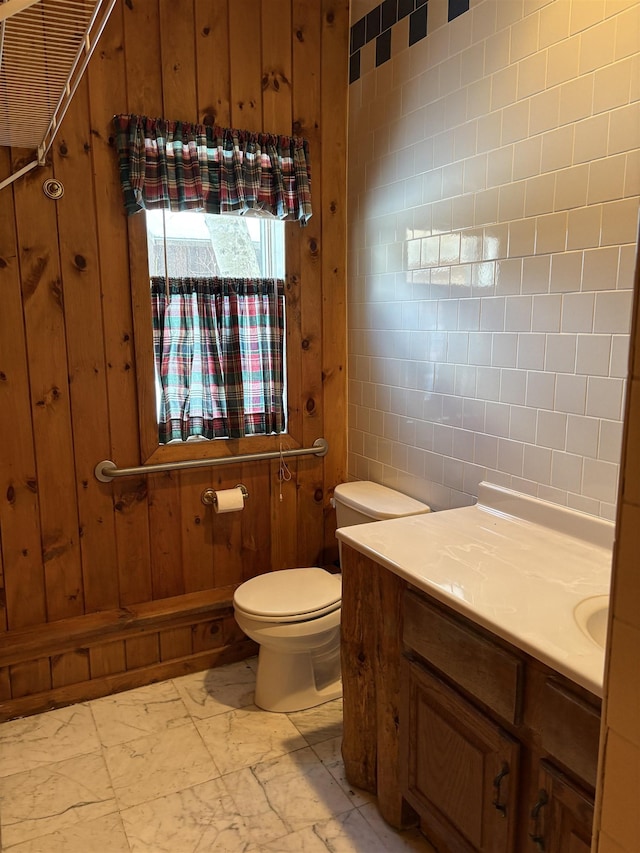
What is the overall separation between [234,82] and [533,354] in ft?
5.36

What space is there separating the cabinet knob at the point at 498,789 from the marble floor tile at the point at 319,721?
96cm

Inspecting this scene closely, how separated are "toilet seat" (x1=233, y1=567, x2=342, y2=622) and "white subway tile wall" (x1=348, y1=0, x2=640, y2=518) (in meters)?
0.51

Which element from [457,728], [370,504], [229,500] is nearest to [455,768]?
[457,728]

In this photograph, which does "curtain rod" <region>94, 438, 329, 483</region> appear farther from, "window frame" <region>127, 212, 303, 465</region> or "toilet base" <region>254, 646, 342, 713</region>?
"toilet base" <region>254, 646, 342, 713</region>

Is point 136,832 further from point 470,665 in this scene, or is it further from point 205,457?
point 205,457

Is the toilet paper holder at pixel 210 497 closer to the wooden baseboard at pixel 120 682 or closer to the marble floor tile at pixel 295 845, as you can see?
the wooden baseboard at pixel 120 682

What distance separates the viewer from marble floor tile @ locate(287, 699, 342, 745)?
2.24 metres

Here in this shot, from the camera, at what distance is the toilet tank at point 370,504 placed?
2357 mm

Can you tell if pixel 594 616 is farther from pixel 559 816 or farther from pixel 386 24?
pixel 386 24

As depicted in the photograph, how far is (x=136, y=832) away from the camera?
1.80 m

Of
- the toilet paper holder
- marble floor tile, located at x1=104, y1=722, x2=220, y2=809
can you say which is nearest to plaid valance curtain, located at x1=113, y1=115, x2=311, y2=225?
the toilet paper holder

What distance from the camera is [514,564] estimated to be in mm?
1634

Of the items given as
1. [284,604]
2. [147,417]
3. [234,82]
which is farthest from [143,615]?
[234,82]

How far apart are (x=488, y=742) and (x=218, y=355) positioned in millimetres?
1761
